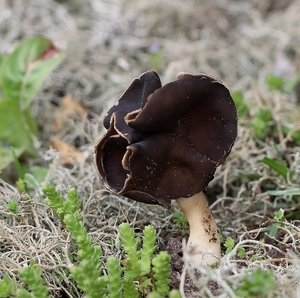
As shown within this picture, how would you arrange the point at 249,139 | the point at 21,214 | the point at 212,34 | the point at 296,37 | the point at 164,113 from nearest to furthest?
the point at 164,113, the point at 21,214, the point at 249,139, the point at 296,37, the point at 212,34

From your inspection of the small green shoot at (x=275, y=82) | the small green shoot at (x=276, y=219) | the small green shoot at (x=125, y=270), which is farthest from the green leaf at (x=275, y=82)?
the small green shoot at (x=125, y=270)

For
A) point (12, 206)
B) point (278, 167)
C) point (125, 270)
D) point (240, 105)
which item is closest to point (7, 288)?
point (125, 270)

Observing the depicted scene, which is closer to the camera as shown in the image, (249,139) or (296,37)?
(249,139)

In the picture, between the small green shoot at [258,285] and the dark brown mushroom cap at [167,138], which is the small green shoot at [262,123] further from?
the small green shoot at [258,285]

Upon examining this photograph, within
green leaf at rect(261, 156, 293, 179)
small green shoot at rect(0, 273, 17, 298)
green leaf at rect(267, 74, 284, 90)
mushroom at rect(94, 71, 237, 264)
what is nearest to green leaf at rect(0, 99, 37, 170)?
mushroom at rect(94, 71, 237, 264)

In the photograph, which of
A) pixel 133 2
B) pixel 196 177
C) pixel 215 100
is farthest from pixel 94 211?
pixel 133 2

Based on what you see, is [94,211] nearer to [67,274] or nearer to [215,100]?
[67,274]

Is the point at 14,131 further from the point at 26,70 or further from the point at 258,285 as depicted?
the point at 258,285
